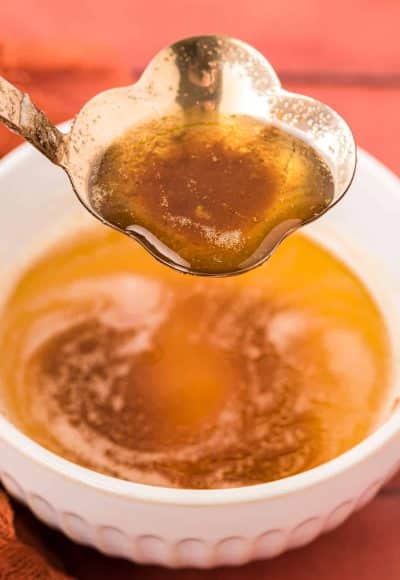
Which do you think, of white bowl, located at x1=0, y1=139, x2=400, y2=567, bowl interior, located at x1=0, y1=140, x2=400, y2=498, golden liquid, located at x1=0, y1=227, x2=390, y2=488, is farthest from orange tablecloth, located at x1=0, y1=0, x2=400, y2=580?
white bowl, located at x1=0, y1=139, x2=400, y2=567

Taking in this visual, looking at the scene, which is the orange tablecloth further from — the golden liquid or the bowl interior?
the golden liquid

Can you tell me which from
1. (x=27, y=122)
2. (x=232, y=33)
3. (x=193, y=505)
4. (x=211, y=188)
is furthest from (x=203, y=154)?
(x=232, y=33)

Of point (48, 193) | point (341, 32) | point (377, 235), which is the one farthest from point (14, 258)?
point (341, 32)

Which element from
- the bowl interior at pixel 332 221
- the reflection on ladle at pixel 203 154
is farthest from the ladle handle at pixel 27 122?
the bowl interior at pixel 332 221

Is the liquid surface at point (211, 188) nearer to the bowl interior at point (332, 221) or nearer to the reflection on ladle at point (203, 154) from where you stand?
the reflection on ladle at point (203, 154)

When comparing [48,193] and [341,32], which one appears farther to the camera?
[341,32]

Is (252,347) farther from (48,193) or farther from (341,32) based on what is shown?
(341,32)
